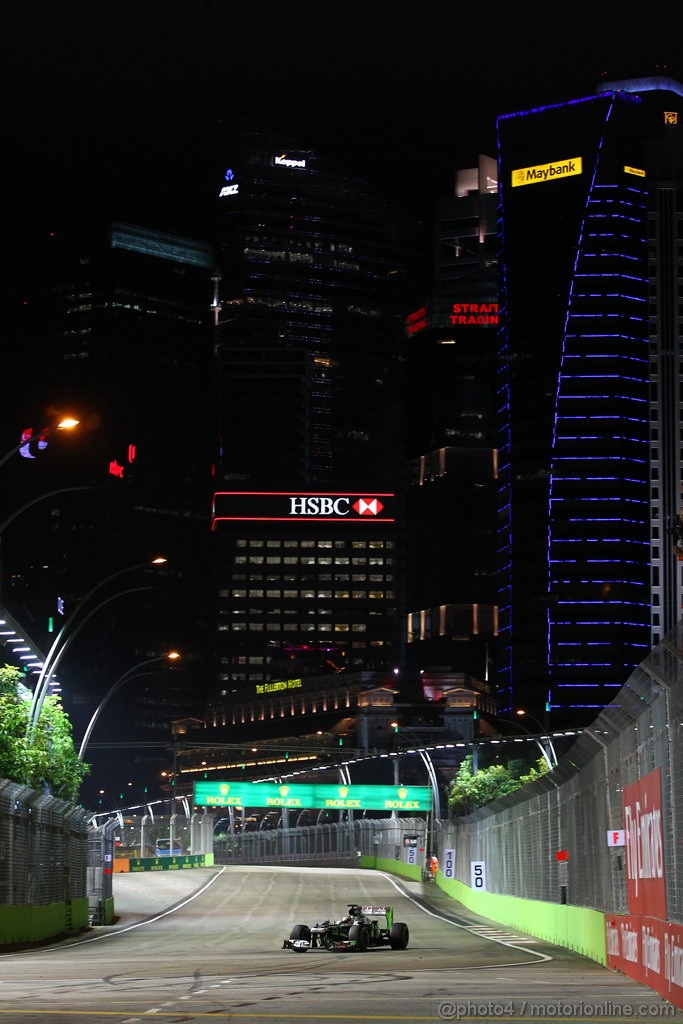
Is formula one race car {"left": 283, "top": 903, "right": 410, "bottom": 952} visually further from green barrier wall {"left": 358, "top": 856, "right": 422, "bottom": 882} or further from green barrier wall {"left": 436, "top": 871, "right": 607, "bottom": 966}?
green barrier wall {"left": 358, "top": 856, "right": 422, "bottom": 882}

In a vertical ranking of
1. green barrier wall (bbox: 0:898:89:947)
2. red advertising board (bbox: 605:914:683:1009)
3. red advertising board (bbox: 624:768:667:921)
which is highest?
red advertising board (bbox: 624:768:667:921)

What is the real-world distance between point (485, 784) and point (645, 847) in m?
96.5

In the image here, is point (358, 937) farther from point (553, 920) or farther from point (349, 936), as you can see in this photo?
point (553, 920)

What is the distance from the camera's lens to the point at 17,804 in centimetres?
3816

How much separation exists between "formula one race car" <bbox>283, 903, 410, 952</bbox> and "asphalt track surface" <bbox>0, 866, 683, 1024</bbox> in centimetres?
33

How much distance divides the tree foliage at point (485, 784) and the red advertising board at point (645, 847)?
89.5 m

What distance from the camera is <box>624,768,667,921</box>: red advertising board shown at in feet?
62.3

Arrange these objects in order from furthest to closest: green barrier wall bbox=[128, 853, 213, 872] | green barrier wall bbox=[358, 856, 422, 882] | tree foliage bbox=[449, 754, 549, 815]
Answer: green barrier wall bbox=[128, 853, 213, 872] → tree foliage bbox=[449, 754, 549, 815] → green barrier wall bbox=[358, 856, 422, 882]

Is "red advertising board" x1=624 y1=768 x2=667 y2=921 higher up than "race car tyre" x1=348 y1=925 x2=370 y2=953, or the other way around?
"red advertising board" x1=624 y1=768 x2=667 y2=921

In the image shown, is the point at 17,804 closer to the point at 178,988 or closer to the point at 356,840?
the point at 178,988

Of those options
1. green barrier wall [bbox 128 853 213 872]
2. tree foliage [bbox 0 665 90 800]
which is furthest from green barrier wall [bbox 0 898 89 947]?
green barrier wall [bbox 128 853 213 872]

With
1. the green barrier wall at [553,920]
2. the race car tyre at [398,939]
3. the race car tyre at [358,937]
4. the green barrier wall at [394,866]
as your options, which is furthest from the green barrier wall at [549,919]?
the green barrier wall at [394,866]

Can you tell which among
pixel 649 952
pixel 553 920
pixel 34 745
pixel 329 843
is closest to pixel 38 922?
pixel 34 745

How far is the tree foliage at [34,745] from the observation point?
48.8m
